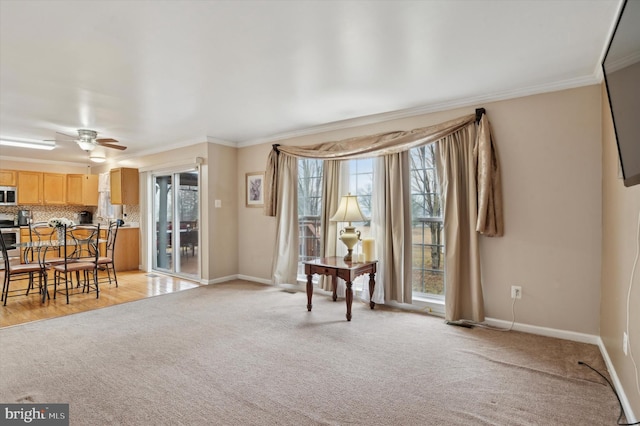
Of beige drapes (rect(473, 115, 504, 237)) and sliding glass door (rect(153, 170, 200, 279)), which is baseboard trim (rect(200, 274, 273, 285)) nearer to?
sliding glass door (rect(153, 170, 200, 279))

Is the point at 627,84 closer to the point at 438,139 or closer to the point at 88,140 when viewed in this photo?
the point at 438,139

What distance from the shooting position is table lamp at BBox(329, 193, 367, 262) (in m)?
3.99

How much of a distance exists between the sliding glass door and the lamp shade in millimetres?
2874

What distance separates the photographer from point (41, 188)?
7.16 metres

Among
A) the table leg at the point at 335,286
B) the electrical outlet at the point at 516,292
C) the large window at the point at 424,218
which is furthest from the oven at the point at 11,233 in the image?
the electrical outlet at the point at 516,292

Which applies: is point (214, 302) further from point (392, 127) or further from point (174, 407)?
point (392, 127)

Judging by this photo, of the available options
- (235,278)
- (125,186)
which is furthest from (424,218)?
(125,186)

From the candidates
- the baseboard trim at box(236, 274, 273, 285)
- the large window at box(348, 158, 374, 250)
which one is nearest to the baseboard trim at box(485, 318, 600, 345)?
the large window at box(348, 158, 374, 250)

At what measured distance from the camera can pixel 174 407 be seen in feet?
6.70

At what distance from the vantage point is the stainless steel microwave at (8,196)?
21.8 ft

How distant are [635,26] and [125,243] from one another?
24.1 feet

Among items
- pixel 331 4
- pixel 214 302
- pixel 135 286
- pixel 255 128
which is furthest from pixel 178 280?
pixel 331 4

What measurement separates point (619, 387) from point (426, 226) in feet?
7.04

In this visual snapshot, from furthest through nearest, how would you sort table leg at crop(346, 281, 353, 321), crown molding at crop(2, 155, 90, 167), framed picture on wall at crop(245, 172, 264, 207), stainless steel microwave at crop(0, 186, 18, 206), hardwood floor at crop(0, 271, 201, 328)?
crown molding at crop(2, 155, 90, 167), stainless steel microwave at crop(0, 186, 18, 206), framed picture on wall at crop(245, 172, 264, 207), hardwood floor at crop(0, 271, 201, 328), table leg at crop(346, 281, 353, 321)
